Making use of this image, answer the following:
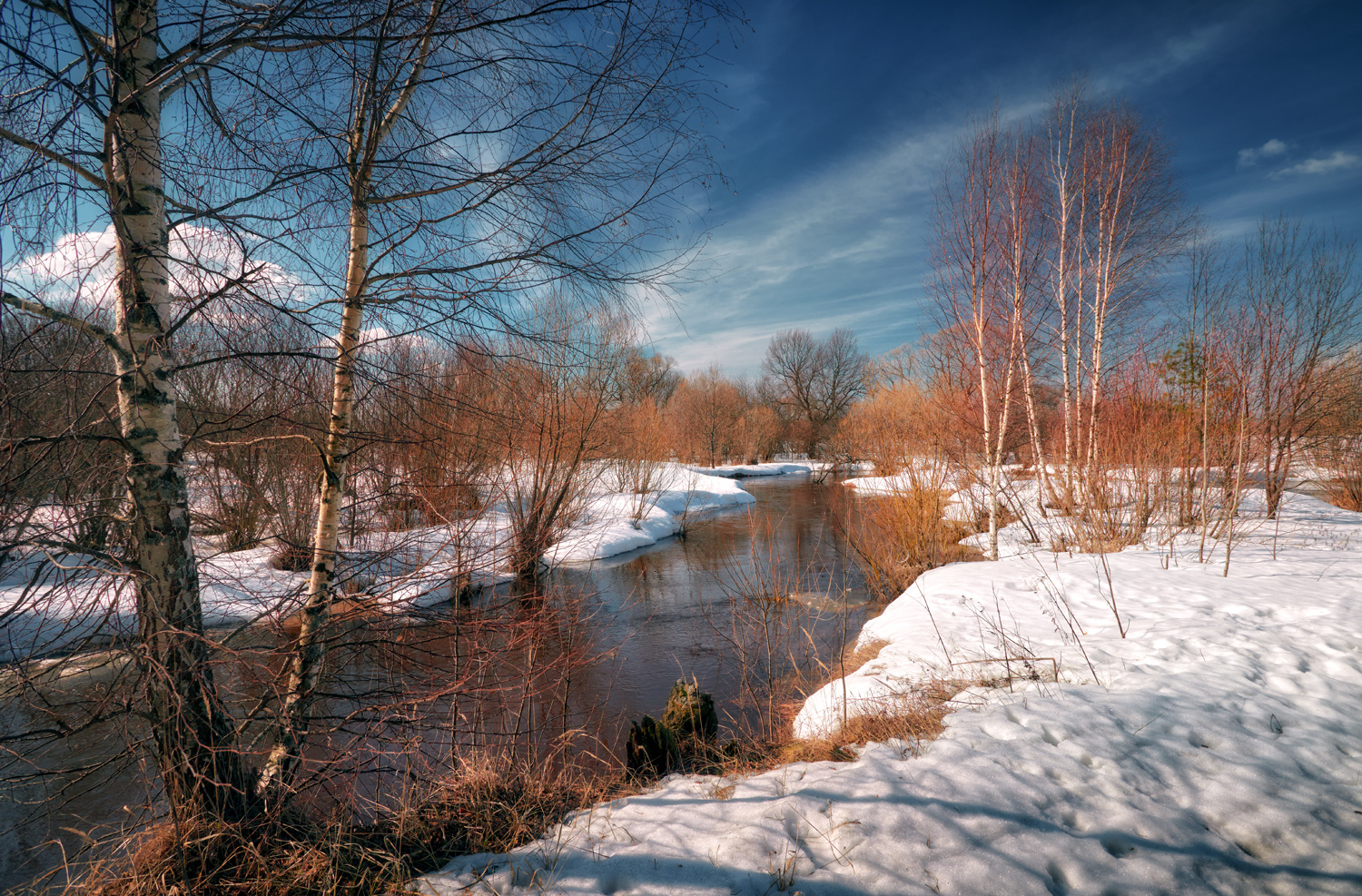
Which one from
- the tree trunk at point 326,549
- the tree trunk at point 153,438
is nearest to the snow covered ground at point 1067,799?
the tree trunk at point 326,549

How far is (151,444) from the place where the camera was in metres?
2.08

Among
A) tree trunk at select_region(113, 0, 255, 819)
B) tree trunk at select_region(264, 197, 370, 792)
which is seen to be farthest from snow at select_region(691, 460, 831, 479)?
tree trunk at select_region(113, 0, 255, 819)

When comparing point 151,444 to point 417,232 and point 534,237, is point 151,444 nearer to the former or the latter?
point 417,232

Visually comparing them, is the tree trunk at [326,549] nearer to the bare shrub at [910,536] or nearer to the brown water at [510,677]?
the brown water at [510,677]

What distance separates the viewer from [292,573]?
2975 millimetres

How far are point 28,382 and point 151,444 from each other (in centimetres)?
39

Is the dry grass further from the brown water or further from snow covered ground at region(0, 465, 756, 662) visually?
snow covered ground at region(0, 465, 756, 662)

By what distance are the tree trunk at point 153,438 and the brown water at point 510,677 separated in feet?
0.55

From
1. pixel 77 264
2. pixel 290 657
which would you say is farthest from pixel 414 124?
pixel 290 657

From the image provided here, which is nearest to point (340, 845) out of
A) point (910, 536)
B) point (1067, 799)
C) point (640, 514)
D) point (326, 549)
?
point (326, 549)

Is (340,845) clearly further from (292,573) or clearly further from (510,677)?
(510,677)

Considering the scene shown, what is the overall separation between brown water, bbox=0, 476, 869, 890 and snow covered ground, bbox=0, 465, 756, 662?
25 cm

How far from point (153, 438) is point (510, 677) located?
2.84 metres

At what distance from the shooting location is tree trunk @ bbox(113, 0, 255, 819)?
1.96 m
